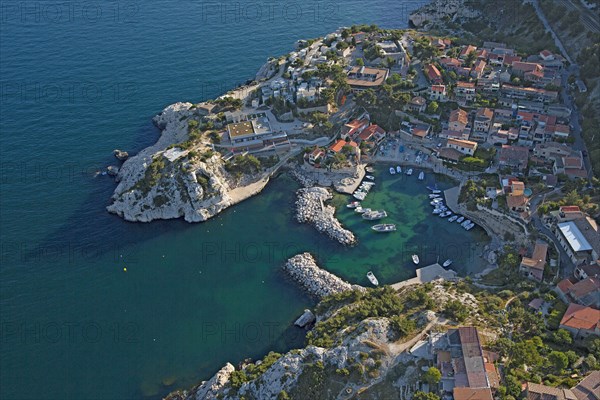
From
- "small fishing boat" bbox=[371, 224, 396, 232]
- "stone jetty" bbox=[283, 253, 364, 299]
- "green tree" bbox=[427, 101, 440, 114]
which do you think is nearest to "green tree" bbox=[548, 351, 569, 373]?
"stone jetty" bbox=[283, 253, 364, 299]

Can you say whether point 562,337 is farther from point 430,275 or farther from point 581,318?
point 430,275

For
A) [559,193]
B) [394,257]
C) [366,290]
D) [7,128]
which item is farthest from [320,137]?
[7,128]

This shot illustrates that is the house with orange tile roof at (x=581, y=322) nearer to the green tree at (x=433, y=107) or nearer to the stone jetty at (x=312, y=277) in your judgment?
the stone jetty at (x=312, y=277)

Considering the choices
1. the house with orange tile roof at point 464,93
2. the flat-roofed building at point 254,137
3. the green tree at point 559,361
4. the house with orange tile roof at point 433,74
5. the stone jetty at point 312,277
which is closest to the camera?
the green tree at point 559,361

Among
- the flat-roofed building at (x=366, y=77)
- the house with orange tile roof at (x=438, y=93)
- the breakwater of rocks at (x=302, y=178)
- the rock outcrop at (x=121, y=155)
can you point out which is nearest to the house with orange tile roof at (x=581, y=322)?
the breakwater of rocks at (x=302, y=178)

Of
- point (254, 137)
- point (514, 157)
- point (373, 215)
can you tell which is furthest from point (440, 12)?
point (373, 215)
